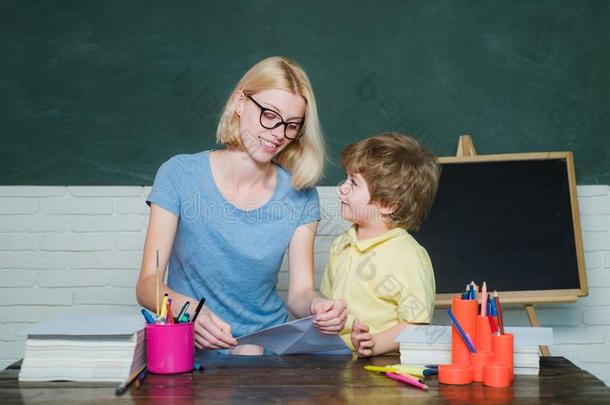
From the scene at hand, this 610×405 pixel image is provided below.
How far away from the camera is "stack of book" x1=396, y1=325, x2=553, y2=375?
1.44 metres

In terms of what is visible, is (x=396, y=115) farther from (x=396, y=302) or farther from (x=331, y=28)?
(x=396, y=302)

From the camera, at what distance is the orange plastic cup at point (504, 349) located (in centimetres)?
136

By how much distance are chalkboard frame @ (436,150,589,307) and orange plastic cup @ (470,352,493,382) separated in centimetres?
134

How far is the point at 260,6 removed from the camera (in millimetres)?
2992

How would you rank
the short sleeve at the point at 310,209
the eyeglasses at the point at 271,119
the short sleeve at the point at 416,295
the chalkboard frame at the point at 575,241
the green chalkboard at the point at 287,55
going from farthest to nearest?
the green chalkboard at the point at 287,55 → the chalkboard frame at the point at 575,241 → the short sleeve at the point at 310,209 → the eyeglasses at the point at 271,119 → the short sleeve at the point at 416,295

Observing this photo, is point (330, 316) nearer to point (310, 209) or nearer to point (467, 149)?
point (310, 209)

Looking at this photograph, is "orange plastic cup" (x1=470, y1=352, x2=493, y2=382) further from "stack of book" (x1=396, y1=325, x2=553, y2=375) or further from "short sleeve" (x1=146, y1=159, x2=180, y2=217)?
"short sleeve" (x1=146, y1=159, x2=180, y2=217)

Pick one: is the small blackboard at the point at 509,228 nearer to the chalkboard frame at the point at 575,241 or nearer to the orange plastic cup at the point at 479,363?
the chalkboard frame at the point at 575,241

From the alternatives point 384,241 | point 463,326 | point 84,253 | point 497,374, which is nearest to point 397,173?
point 384,241

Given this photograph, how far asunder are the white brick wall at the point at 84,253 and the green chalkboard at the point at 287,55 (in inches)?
3.8

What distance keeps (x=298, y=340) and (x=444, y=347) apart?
1.11ft

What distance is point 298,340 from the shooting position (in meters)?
1.60

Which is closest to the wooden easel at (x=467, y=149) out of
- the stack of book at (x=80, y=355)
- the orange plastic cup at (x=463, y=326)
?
the orange plastic cup at (x=463, y=326)

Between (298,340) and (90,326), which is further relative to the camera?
(298,340)
